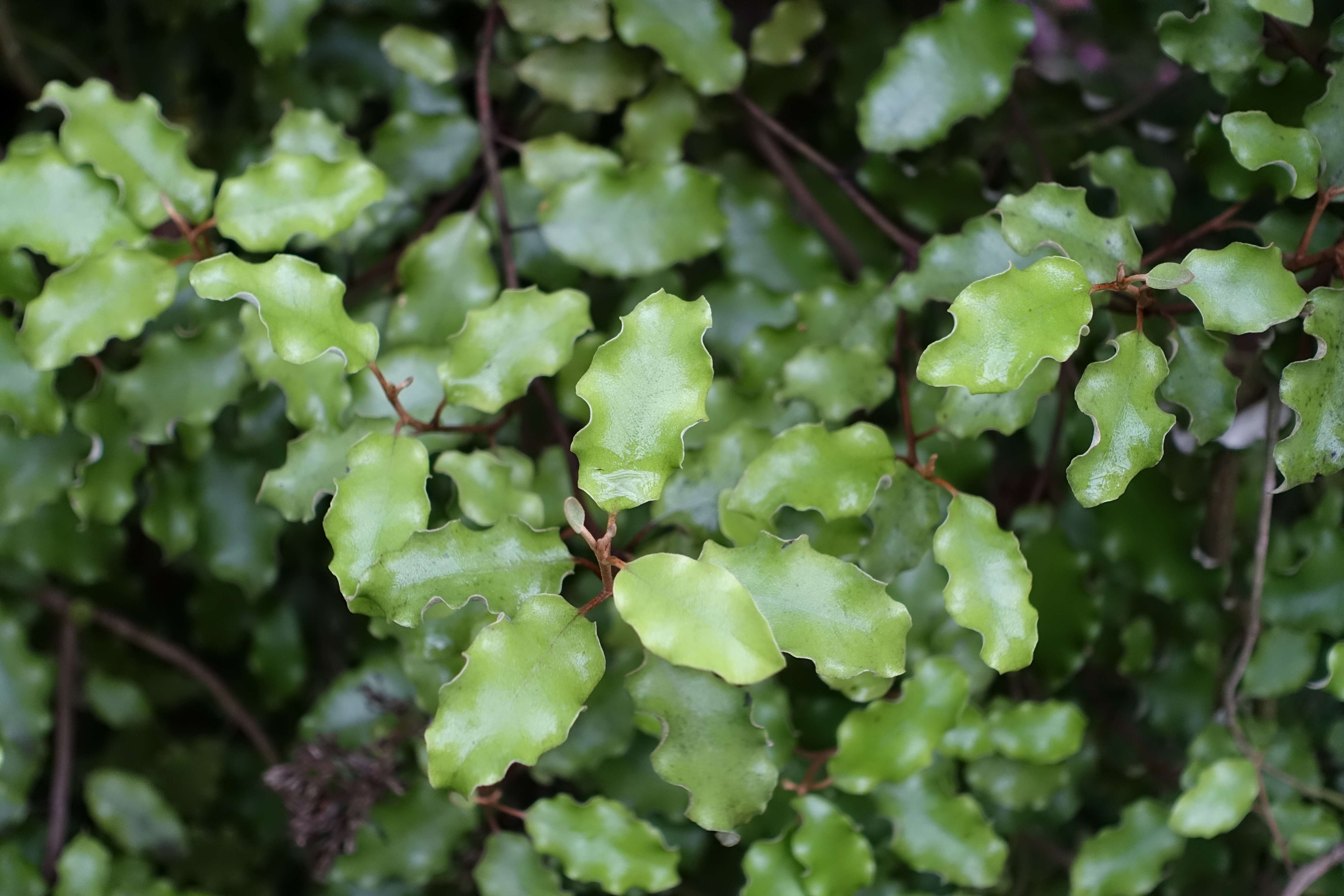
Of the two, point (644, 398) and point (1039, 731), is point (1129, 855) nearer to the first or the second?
point (1039, 731)

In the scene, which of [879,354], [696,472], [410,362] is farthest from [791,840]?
[410,362]

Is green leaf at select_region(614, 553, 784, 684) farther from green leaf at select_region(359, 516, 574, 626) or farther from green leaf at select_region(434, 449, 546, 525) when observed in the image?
green leaf at select_region(434, 449, 546, 525)

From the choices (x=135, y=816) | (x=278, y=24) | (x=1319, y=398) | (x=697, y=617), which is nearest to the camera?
(x=697, y=617)

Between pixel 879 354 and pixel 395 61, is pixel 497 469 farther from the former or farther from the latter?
pixel 395 61

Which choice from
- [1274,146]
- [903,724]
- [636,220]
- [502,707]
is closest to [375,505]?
[502,707]

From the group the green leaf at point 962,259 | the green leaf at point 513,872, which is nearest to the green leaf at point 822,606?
the green leaf at point 962,259

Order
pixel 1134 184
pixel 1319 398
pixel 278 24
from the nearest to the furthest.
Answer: pixel 1319 398 → pixel 1134 184 → pixel 278 24

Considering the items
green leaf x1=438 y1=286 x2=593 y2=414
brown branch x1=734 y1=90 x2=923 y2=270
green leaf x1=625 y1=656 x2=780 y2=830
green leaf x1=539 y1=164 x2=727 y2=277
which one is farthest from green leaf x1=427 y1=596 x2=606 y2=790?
brown branch x1=734 y1=90 x2=923 y2=270
